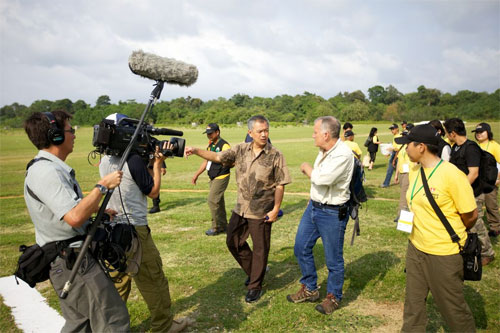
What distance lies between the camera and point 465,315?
306 cm

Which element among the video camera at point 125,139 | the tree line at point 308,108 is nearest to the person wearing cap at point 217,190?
the video camera at point 125,139

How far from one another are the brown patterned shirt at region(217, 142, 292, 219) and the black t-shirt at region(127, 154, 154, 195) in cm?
158

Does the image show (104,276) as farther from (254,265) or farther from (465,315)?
(465,315)

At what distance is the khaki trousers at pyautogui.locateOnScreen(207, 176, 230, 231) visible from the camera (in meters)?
7.65

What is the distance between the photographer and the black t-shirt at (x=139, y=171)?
3.36 metres

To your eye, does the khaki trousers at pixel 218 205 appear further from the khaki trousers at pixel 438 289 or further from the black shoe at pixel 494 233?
the black shoe at pixel 494 233

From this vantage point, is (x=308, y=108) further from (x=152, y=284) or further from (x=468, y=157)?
(x=152, y=284)

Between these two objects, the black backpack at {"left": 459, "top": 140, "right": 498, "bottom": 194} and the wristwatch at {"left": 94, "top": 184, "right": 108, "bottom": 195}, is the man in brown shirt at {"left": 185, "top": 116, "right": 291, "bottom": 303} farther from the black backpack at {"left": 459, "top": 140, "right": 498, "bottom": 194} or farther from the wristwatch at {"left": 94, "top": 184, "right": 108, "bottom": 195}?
the black backpack at {"left": 459, "top": 140, "right": 498, "bottom": 194}

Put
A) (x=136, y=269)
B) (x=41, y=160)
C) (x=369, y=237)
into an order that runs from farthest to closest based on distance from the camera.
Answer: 1. (x=369, y=237)
2. (x=136, y=269)
3. (x=41, y=160)

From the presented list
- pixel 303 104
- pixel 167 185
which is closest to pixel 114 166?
pixel 167 185

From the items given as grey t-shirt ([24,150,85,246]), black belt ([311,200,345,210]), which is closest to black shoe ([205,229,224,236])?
black belt ([311,200,345,210])

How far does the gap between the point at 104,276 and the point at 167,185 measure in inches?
476

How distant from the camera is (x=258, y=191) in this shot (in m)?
4.62

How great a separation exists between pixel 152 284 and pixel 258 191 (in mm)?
1811
